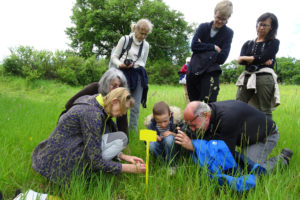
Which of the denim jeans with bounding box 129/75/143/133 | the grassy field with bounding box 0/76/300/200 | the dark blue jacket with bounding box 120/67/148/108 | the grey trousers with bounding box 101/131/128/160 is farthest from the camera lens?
the denim jeans with bounding box 129/75/143/133

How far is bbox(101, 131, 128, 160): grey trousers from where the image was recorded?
1.76m

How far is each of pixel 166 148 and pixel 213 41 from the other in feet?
5.55

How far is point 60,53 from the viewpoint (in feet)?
35.8

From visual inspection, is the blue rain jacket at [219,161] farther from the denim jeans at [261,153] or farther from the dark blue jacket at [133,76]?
the dark blue jacket at [133,76]

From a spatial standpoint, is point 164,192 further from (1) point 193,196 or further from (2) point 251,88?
(2) point 251,88

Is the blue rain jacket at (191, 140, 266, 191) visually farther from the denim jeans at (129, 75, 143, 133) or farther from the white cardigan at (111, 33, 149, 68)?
the white cardigan at (111, 33, 149, 68)

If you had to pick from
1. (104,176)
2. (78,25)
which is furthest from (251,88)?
(78,25)

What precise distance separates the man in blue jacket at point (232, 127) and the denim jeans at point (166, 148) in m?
0.12

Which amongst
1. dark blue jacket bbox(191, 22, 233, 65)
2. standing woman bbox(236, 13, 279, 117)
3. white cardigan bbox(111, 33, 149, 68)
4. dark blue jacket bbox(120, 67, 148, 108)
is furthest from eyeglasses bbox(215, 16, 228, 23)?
dark blue jacket bbox(120, 67, 148, 108)

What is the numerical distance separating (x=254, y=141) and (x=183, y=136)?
78cm

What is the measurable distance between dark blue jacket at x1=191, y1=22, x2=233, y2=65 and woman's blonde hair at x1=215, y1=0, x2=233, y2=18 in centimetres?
22

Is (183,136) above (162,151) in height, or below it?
above

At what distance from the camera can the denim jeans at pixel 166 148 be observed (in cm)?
195

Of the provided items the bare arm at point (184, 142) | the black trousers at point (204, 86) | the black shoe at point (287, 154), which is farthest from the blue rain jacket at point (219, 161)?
the black trousers at point (204, 86)
